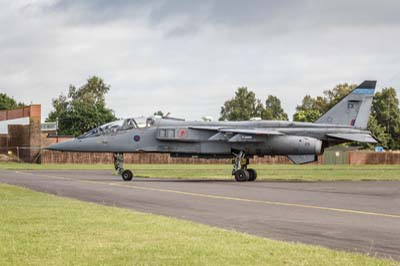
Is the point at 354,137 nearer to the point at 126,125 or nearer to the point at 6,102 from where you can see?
the point at 126,125

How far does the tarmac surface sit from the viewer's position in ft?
38.1

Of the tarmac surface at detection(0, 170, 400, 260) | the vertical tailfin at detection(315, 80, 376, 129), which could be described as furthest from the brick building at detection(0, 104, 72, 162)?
the tarmac surface at detection(0, 170, 400, 260)

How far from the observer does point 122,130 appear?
110 feet

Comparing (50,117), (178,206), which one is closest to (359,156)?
(50,117)

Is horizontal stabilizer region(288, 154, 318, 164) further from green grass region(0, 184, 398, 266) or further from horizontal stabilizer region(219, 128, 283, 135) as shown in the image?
green grass region(0, 184, 398, 266)

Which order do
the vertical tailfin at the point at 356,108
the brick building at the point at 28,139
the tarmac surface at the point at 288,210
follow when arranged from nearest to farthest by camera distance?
1. the tarmac surface at the point at 288,210
2. the vertical tailfin at the point at 356,108
3. the brick building at the point at 28,139

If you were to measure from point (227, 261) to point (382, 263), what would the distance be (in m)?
1.92

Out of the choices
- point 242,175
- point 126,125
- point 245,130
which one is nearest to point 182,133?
point 126,125

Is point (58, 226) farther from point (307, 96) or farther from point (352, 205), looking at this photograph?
point (307, 96)

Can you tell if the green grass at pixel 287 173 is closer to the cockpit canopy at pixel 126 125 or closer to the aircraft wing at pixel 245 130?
the aircraft wing at pixel 245 130

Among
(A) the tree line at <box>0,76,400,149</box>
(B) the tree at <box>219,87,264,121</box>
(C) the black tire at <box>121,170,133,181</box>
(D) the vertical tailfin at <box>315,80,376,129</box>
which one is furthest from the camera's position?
(B) the tree at <box>219,87,264,121</box>

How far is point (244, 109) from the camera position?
452 feet

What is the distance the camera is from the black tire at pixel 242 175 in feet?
106

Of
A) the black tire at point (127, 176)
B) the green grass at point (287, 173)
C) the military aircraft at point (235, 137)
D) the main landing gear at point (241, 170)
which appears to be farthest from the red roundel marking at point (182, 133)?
the green grass at point (287, 173)
